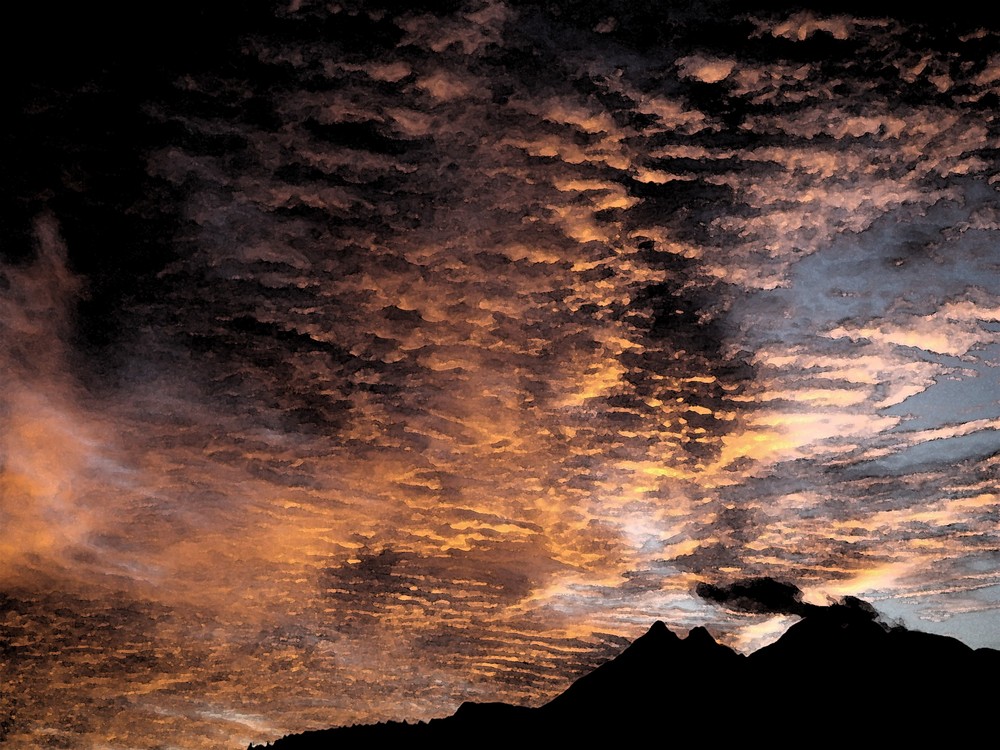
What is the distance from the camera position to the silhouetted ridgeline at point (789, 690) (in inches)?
445

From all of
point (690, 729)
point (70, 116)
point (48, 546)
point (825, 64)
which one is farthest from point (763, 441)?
point (48, 546)

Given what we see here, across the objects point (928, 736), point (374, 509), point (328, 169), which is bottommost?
point (928, 736)

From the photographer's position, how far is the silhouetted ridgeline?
37.1 ft

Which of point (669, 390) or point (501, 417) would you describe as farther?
point (501, 417)

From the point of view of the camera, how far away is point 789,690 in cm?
1319

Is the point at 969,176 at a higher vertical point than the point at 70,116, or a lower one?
lower

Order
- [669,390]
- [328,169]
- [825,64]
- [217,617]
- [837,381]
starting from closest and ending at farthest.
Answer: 1. [825,64]
2. [328,169]
3. [837,381]
4. [669,390]
5. [217,617]

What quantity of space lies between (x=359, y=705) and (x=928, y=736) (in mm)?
13278

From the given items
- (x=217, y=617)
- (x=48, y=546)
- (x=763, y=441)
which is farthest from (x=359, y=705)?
(x=763, y=441)

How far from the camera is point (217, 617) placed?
12.3m

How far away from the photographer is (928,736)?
35.7ft

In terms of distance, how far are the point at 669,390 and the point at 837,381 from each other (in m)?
1.69

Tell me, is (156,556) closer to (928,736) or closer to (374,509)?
(374,509)

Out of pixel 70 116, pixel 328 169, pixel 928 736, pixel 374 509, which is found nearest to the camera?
pixel 70 116
